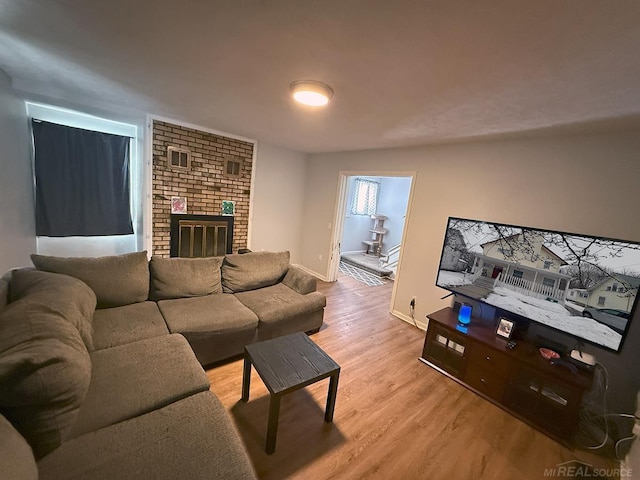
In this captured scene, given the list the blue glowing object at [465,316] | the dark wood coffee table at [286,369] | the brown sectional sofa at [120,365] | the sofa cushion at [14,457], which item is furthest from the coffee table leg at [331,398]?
the blue glowing object at [465,316]

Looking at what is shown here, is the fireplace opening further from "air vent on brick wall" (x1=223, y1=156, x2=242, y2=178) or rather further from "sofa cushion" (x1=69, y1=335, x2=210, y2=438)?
"sofa cushion" (x1=69, y1=335, x2=210, y2=438)

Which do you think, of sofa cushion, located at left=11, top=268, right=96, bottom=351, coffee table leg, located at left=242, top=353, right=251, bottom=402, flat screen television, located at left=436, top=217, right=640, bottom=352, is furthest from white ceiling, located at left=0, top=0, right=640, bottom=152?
coffee table leg, located at left=242, top=353, right=251, bottom=402

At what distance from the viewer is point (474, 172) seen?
8.98 feet

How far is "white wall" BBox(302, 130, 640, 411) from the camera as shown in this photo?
1912mm

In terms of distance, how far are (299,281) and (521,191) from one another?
7.89 feet

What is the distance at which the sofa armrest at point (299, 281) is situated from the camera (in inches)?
112

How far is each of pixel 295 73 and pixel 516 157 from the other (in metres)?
2.23

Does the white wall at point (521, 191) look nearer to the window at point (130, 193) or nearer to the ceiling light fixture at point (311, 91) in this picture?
the ceiling light fixture at point (311, 91)

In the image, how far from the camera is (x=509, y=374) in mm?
2027

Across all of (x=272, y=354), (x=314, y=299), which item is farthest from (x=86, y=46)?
(x=314, y=299)

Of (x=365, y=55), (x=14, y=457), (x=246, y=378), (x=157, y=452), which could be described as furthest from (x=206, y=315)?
(x=365, y=55)

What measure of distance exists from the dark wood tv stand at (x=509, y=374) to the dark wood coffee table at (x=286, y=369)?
1.30m

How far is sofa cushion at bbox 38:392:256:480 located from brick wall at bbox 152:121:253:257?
9.48 feet

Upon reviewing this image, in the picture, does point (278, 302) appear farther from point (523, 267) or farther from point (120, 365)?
point (523, 267)
